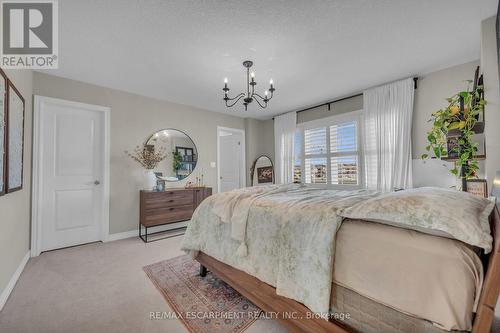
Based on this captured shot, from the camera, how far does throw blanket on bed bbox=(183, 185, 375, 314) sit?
1.14 meters

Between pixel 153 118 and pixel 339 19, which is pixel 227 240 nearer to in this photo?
pixel 339 19

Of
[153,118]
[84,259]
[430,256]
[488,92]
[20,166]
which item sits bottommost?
[84,259]

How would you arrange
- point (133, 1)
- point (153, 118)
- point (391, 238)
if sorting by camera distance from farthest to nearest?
point (153, 118) → point (133, 1) → point (391, 238)

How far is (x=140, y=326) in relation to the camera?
1459mm

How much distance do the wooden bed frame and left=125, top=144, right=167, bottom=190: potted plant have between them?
206cm

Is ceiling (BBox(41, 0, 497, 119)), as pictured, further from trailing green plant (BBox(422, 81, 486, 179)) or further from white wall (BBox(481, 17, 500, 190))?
trailing green plant (BBox(422, 81, 486, 179))

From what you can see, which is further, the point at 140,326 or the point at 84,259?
the point at 84,259

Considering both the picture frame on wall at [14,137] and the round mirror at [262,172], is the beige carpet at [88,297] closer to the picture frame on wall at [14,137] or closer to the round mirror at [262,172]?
the picture frame on wall at [14,137]

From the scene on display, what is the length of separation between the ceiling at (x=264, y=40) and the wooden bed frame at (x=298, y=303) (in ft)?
6.15

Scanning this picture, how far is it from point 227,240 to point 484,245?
4.97ft

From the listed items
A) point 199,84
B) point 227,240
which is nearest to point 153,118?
point 199,84

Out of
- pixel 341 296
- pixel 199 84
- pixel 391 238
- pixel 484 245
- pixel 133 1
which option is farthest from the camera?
pixel 199 84

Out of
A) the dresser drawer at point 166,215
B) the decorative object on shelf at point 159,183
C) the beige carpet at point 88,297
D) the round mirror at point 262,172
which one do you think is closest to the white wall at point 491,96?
the beige carpet at point 88,297

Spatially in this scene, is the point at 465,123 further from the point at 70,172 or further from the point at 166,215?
the point at 70,172
